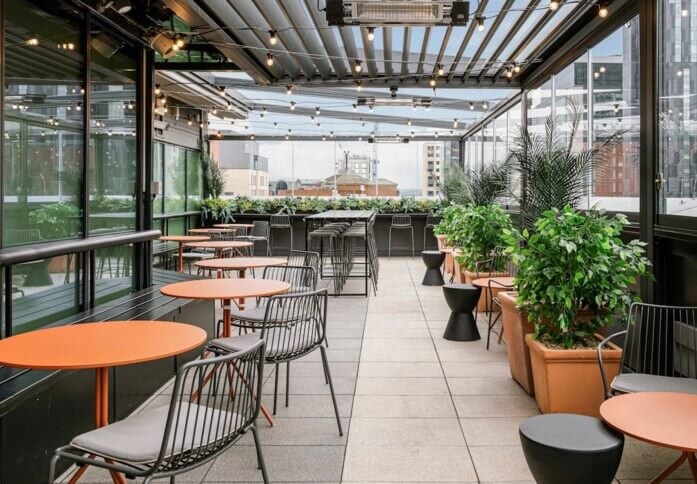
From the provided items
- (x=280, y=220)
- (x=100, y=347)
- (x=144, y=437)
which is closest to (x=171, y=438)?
(x=144, y=437)

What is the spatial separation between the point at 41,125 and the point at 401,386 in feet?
9.63

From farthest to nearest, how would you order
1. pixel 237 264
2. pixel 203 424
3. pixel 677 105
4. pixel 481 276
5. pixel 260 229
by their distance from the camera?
pixel 260 229
pixel 481 276
pixel 237 264
pixel 677 105
pixel 203 424

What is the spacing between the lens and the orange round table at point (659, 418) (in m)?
1.80

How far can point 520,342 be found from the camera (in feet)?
12.2

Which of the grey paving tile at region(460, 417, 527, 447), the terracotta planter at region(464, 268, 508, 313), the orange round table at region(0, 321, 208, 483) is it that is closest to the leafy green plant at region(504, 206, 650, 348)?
the grey paving tile at region(460, 417, 527, 447)

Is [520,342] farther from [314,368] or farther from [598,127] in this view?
[598,127]

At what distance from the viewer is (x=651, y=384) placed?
2605 millimetres

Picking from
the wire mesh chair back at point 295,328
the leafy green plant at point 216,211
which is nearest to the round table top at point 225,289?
the wire mesh chair back at point 295,328

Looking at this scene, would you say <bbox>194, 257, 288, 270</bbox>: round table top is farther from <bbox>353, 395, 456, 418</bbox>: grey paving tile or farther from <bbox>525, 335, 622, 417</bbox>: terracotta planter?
<bbox>525, 335, 622, 417</bbox>: terracotta planter

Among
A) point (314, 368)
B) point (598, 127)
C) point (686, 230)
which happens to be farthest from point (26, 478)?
point (598, 127)

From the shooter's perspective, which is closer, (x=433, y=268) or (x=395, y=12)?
(x=395, y=12)

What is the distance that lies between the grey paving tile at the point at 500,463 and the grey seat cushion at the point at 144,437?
1258 millimetres

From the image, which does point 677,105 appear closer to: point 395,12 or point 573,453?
point 395,12

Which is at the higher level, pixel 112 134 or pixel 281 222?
pixel 112 134
